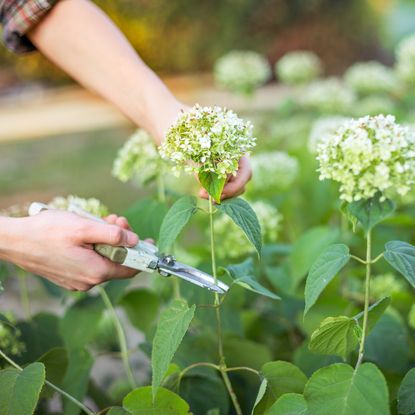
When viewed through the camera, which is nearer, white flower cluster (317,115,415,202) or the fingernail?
white flower cluster (317,115,415,202)

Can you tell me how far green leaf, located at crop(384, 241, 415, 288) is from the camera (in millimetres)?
1058

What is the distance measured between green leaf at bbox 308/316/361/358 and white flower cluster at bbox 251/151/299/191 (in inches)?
56.6

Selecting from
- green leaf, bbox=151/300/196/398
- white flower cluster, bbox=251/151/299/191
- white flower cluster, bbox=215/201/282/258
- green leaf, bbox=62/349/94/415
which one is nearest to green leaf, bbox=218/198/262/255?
green leaf, bbox=151/300/196/398

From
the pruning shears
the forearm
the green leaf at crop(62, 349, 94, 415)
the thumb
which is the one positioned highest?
the forearm

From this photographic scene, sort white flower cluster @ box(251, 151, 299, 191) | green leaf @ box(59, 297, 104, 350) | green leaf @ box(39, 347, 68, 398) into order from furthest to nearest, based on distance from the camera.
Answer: white flower cluster @ box(251, 151, 299, 191), green leaf @ box(59, 297, 104, 350), green leaf @ box(39, 347, 68, 398)

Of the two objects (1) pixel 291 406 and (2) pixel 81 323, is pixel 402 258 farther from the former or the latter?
(2) pixel 81 323

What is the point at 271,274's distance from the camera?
1945 millimetres

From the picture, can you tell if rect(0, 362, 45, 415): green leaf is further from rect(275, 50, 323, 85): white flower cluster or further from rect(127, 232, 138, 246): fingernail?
rect(275, 50, 323, 85): white flower cluster

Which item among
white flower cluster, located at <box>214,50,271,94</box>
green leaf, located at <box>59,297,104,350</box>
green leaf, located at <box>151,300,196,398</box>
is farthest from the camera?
white flower cluster, located at <box>214,50,271,94</box>

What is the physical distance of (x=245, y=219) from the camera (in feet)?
3.87

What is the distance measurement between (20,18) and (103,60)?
0.25 metres

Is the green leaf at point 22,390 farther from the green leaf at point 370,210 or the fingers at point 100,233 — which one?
the green leaf at point 370,210

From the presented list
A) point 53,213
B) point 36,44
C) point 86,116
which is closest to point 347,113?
point 36,44

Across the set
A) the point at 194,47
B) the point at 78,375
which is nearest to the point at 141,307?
the point at 78,375
